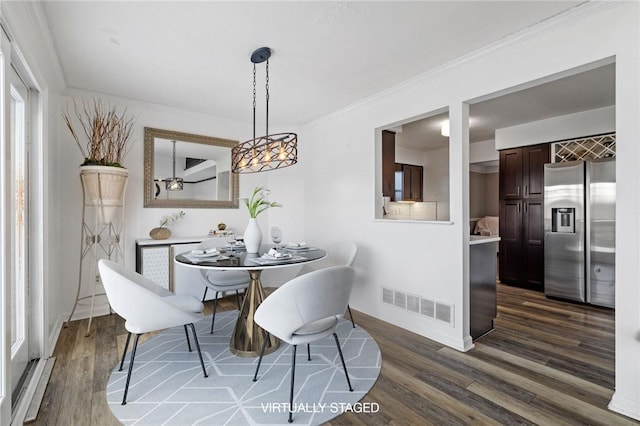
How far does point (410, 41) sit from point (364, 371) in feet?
8.13

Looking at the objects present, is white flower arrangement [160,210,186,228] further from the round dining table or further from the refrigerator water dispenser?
the refrigerator water dispenser

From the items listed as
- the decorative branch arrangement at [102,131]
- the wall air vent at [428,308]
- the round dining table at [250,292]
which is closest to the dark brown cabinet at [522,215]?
the wall air vent at [428,308]

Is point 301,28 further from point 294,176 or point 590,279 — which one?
point 590,279

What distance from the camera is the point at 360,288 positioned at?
12.2 feet

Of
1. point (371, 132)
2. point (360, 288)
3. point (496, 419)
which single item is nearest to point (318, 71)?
point (371, 132)

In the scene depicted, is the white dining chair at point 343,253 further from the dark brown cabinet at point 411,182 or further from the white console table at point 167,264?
the dark brown cabinet at point 411,182

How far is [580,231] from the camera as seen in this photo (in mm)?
4004

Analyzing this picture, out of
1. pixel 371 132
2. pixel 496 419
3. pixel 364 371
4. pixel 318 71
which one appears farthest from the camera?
pixel 371 132

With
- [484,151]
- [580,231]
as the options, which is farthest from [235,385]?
[484,151]

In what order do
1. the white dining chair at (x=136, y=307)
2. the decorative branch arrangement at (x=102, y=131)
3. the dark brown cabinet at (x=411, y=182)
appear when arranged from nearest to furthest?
the white dining chair at (x=136, y=307) < the decorative branch arrangement at (x=102, y=131) < the dark brown cabinet at (x=411, y=182)

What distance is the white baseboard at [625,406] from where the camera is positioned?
5.89ft

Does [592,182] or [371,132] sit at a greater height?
[371,132]

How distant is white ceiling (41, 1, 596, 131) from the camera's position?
6.61ft

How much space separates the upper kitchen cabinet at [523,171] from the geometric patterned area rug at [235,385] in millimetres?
3552
